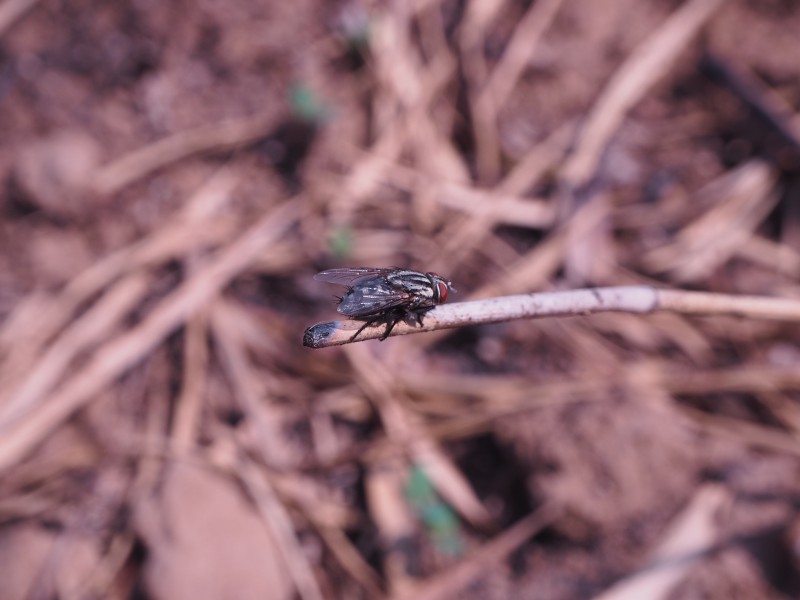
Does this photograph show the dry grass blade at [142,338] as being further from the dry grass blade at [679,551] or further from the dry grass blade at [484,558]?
the dry grass blade at [679,551]

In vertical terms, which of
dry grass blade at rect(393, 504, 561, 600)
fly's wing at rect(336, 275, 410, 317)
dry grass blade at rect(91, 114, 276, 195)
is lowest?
dry grass blade at rect(393, 504, 561, 600)

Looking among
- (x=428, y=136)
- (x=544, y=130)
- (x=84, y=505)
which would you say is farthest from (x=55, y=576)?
(x=544, y=130)

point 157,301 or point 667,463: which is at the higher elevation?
point 157,301

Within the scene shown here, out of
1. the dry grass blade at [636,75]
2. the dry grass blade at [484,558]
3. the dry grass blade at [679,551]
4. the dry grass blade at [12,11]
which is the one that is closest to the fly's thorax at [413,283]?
the dry grass blade at [484,558]

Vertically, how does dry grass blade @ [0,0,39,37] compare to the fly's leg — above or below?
above

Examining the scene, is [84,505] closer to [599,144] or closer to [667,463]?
[667,463]

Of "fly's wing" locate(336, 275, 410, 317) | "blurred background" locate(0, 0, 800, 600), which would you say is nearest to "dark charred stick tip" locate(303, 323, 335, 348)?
"fly's wing" locate(336, 275, 410, 317)

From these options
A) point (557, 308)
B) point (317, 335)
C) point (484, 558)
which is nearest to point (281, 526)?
point (484, 558)

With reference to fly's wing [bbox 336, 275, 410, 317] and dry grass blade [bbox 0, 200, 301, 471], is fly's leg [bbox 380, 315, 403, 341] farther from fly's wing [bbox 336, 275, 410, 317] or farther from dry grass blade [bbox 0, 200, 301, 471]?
dry grass blade [bbox 0, 200, 301, 471]
